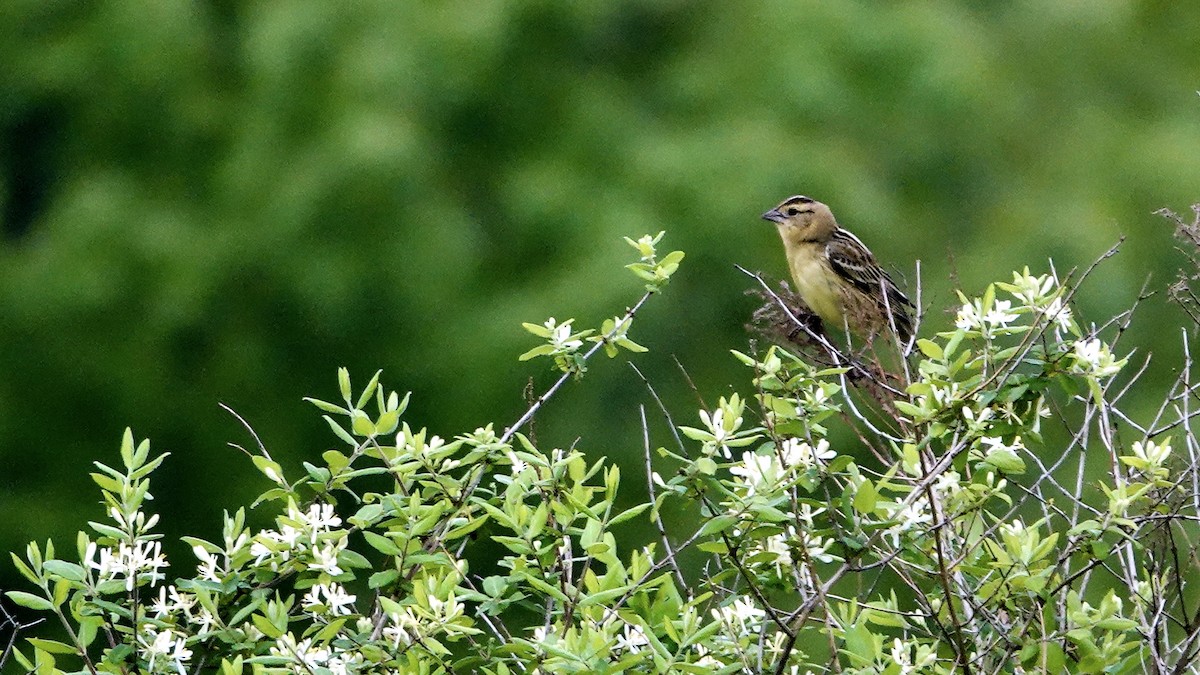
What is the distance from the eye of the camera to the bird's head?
8.49 m

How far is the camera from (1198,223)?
3914 mm

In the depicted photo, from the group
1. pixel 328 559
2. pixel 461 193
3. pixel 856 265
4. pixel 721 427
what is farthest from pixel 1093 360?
pixel 461 193

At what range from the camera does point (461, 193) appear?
538 inches

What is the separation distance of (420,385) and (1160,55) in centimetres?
709

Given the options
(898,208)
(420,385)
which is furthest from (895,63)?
(420,385)

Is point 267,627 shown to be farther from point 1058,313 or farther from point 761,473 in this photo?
point 1058,313

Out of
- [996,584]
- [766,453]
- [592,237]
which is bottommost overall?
[592,237]

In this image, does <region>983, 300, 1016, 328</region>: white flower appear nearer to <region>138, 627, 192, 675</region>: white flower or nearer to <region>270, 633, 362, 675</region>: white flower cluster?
<region>270, 633, 362, 675</region>: white flower cluster

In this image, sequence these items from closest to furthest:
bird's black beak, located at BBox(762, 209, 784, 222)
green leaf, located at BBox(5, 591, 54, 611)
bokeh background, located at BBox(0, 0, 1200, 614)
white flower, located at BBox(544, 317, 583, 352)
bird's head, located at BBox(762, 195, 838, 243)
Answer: green leaf, located at BBox(5, 591, 54, 611) < white flower, located at BBox(544, 317, 583, 352) < bird's head, located at BBox(762, 195, 838, 243) < bird's black beak, located at BBox(762, 209, 784, 222) < bokeh background, located at BBox(0, 0, 1200, 614)

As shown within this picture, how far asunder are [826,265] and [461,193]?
5943 mm

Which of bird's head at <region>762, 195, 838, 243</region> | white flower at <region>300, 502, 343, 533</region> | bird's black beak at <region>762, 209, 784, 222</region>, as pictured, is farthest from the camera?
bird's black beak at <region>762, 209, 784, 222</region>

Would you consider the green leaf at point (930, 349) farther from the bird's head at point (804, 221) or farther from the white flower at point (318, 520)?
the bird's head at point (804, 221)

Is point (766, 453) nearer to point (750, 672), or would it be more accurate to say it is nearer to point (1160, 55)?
point (750, 672)

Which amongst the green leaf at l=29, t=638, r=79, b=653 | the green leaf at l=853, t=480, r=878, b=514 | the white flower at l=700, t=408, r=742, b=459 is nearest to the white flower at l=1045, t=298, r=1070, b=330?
the green leaf at l=853, t=480, r=878, b=514
